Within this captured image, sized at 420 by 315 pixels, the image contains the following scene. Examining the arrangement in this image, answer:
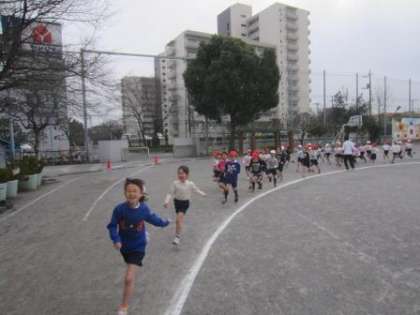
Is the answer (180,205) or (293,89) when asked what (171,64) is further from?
(180,205)

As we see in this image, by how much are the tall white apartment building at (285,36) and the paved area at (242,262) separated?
71718 millimetres

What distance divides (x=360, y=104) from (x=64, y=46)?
51.6 m

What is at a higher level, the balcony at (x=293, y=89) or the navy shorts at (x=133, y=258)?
the balcony at (x=293, y=89)

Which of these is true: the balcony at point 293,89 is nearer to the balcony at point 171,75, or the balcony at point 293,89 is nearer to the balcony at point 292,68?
the balcony at point 292,68

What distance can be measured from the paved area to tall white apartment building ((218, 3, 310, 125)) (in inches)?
2824

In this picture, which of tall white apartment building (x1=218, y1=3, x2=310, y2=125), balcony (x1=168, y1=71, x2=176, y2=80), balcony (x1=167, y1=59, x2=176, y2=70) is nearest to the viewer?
balcony (x1=167, y1=59, x2=176, y2=70)

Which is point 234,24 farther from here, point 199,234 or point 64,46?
point 199,234

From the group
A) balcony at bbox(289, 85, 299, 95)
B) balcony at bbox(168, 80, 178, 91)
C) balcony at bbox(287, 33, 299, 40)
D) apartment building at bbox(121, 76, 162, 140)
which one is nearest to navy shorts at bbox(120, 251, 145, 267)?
apartment building at bbox(121, 76, 162, 140)

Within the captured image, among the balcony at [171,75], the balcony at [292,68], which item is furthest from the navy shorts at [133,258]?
the balcony at [292,68]

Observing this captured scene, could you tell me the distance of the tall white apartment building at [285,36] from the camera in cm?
7950

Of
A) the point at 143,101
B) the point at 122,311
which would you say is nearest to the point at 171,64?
the point at 143,101

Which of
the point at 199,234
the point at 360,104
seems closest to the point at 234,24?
the point at 360,104

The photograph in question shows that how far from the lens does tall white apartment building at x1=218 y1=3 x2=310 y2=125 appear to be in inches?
3130

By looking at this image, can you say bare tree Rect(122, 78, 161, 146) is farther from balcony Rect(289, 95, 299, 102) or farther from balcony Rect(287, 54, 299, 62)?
balcony Rect(287, 54, 299, 62)
